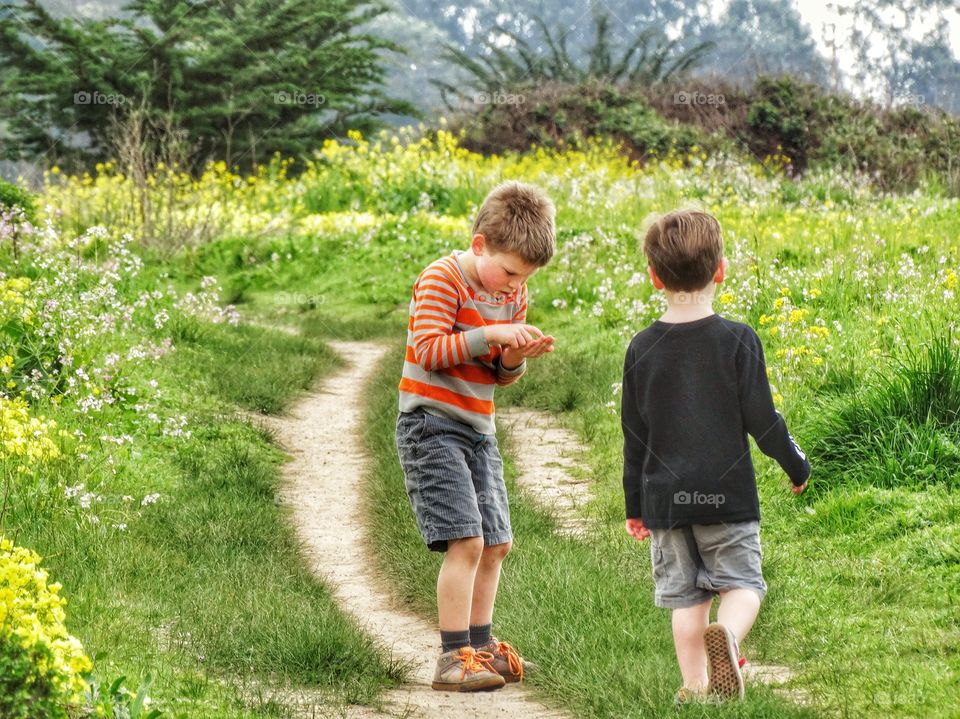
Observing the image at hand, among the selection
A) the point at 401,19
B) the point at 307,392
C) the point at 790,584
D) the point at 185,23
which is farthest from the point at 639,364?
the point at 401,19

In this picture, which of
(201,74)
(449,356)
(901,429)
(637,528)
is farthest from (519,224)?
(201,74)

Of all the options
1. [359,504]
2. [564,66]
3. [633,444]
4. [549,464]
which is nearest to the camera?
[633,444]

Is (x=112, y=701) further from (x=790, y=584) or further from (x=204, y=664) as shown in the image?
(x=790, y=584)

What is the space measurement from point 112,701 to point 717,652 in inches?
65.6

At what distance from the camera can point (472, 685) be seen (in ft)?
12.8

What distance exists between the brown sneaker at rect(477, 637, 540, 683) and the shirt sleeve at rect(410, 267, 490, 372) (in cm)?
106

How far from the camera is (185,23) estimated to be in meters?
22.1

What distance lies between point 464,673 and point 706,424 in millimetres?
1266

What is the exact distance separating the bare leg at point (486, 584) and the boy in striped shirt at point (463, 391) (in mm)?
97

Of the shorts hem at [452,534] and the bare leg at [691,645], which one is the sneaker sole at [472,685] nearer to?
the shorts hem at [452,534]

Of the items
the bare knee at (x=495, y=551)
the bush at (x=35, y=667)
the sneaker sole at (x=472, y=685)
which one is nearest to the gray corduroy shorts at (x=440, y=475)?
the bare knee at (x=495, y=551)

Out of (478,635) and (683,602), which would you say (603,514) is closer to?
(478,635)

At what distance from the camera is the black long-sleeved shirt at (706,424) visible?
337 cm

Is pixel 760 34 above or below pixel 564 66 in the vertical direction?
above
